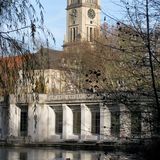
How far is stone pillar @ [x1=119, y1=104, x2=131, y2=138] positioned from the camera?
9.64 metres

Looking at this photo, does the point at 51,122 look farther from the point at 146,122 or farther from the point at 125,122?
the point at 146,122

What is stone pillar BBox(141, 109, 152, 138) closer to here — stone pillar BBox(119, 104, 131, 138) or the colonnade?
stone pillar BBox(119, 104, 131, 138)

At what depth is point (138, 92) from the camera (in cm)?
951

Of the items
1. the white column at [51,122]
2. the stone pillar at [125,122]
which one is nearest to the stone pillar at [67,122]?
the white column at [51,122]

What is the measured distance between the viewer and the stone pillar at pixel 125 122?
31.6ft

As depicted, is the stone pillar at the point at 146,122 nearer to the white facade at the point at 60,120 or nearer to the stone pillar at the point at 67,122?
the white facade at the point at 60,120

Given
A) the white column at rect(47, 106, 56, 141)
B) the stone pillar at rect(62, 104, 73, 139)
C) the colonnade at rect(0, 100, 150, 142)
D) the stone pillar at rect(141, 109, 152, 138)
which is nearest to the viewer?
the stone pillar at rect(141, 109, 152, 138)

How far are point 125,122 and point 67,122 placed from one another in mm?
41613

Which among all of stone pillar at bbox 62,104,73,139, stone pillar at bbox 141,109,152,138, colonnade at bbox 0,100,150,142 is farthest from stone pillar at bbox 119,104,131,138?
stone pillar at bbox 62,104,73,139

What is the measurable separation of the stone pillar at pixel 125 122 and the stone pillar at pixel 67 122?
3989cm

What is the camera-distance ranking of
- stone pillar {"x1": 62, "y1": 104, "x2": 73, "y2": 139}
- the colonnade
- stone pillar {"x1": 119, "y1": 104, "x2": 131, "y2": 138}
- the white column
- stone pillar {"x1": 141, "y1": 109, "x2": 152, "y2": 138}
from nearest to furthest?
stone pillar {"x1": 141, "y1": 109, "x2": 152, "y2": 138} < stone pillar {"x1": 119, "y1": 104, "x2": 131, "y2": 138} < the colonnade < stone pillar {"x1": 62, "y1": 104, "x2": 73, "y2": 139} < the white column

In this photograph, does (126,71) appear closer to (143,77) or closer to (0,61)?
(143,77)

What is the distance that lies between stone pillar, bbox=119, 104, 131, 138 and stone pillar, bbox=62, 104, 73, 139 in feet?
131

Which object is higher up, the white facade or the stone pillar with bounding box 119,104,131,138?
Answer: the white facade
